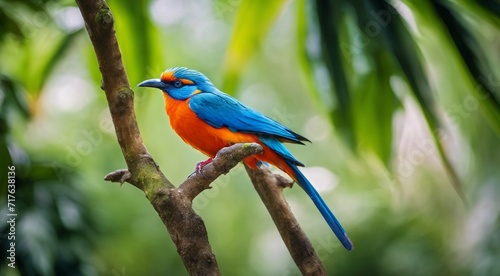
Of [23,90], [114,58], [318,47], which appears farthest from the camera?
[23,90]

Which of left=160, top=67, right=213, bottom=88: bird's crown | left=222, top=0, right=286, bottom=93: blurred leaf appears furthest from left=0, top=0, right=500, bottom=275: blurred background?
left=160, top=67, right=213, bottom=88: bird's crown

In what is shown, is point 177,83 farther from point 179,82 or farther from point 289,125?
point 289,125

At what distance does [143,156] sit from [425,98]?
77cm

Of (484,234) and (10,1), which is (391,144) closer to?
(10,1)

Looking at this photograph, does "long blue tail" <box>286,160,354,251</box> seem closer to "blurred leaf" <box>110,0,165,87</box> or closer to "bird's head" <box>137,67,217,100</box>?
"bird's head" <box>137,67,217,100</box>

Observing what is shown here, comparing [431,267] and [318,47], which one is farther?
[431,267]

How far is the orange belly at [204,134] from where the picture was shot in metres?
1.74

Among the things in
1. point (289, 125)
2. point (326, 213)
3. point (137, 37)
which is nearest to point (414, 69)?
point (326, 213)

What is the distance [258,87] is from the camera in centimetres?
447

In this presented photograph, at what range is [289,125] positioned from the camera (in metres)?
3.95

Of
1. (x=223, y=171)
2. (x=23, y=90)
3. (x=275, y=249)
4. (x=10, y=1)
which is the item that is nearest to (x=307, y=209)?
(x=275, y=249)

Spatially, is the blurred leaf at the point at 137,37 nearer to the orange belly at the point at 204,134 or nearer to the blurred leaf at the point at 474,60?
the orange belly at the point at 204,134

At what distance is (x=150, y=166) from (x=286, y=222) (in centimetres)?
54

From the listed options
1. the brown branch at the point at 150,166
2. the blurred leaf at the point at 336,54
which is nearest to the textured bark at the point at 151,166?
the brown branch at the point at 150,166
